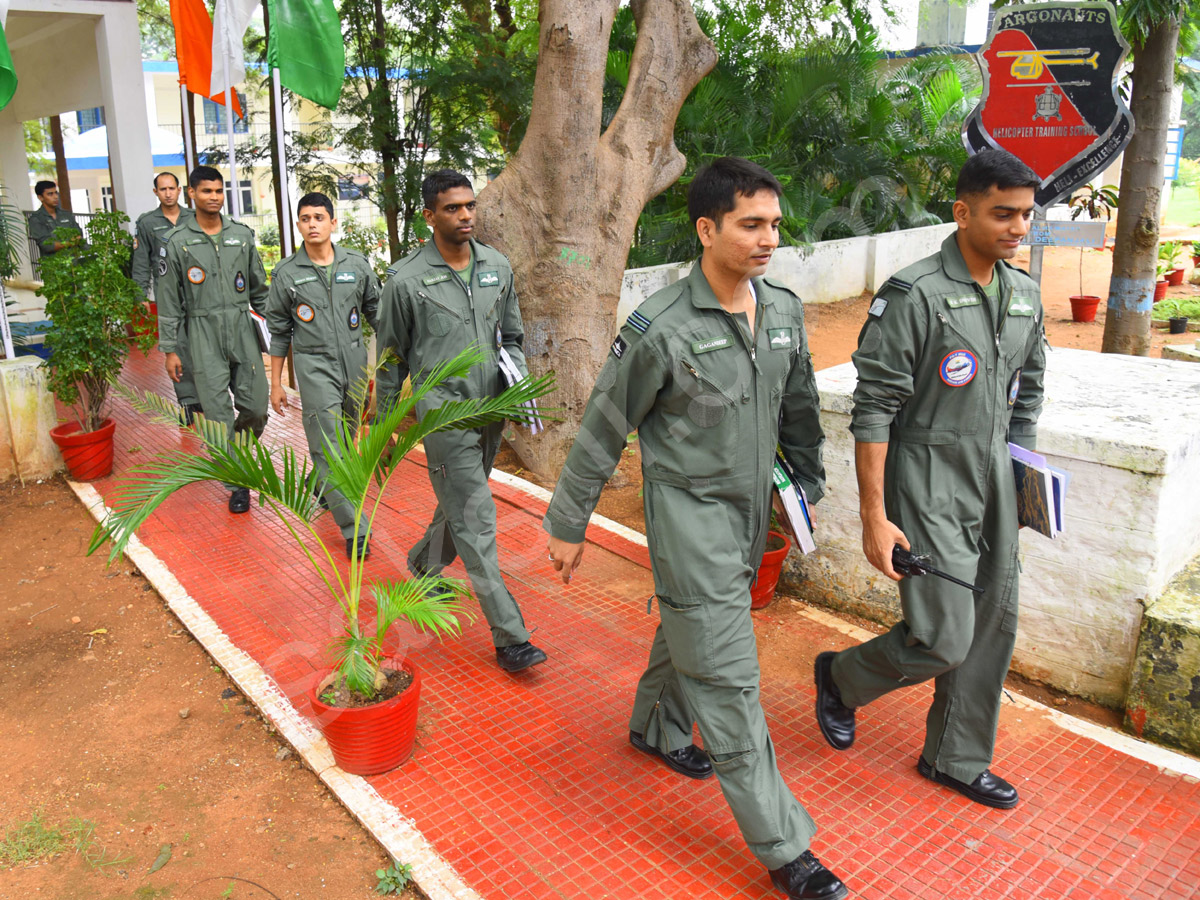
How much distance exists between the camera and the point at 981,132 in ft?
16.6

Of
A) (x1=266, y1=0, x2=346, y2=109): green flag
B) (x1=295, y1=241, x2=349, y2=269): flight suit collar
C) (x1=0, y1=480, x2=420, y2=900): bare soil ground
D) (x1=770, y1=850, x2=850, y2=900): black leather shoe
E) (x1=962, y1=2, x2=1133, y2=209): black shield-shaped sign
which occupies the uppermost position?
(x1=266, y1=0, x2=346, y2=109): green flag

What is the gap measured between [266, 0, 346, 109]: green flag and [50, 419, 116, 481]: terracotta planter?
9.44 ft

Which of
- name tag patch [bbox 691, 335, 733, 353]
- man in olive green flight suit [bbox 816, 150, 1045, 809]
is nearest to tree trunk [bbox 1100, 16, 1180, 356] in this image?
man in olive green flight suit [bbox 816, 150, 1045, 809]

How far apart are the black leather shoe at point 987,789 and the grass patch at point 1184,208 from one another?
2837 centimetres

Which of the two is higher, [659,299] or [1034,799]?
[659,299]

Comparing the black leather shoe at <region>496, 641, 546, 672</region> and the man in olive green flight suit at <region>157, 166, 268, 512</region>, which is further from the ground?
the man in olive green flight suit at <region>157, 166, 268, 512</region>

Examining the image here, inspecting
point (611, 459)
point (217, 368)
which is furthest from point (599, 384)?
point (217, 368)

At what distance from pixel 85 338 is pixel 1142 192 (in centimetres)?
743

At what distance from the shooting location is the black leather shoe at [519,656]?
4098 mm

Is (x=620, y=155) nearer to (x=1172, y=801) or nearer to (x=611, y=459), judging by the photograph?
(x=611, y=459)

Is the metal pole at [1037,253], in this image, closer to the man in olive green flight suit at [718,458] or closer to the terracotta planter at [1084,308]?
the man in olive green flight suit at [718,458]

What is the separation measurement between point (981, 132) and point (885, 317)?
8.65ft

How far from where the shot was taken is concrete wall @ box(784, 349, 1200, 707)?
3.62 metres

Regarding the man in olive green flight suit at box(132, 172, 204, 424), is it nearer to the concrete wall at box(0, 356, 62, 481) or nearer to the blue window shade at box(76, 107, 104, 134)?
the concrete wall at box(0, 356, 62, 481)
